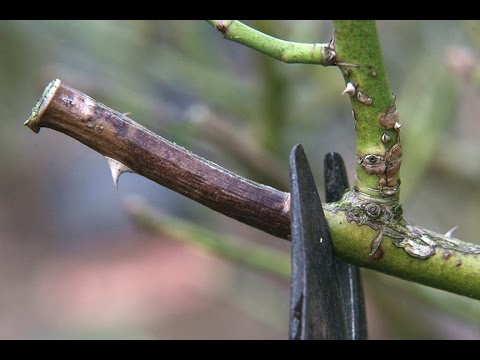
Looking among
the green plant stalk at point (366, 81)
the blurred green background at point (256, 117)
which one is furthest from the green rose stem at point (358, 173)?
the blurred green background at point (256, 117)

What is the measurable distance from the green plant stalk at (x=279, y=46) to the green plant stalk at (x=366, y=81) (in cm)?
1

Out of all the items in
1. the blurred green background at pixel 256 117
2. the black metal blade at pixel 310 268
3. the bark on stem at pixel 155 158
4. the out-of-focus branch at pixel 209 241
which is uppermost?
the blurred green background at pixel 256 117

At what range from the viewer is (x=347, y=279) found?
657mm

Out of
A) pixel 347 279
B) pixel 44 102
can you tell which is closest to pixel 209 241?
pixel 347 279

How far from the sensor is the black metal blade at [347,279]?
2.14 ft

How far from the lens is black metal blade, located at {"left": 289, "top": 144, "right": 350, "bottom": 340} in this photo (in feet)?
1.67

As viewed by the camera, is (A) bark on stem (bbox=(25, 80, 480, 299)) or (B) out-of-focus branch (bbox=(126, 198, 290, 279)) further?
(B) out-of-focus branch (bbox=(126, 198, 290, 279))

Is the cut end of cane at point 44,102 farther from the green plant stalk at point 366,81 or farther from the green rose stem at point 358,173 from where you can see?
the green plant stalk at point 366,81

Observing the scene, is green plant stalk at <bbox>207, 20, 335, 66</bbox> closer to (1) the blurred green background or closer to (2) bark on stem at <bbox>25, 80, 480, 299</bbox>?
(2) bark on stem at <bbox>25, 80, 480, 299</bbox>

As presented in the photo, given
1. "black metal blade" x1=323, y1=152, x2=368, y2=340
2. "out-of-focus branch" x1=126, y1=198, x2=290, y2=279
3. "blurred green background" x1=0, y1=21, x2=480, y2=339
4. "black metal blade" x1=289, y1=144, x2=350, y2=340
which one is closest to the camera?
"black metal blade" x1=289, y1=144, x2=350, y2=340


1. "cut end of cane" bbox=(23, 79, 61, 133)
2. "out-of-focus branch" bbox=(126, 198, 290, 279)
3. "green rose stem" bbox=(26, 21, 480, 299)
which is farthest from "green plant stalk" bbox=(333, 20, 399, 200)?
"out-of-focus branch" bbox=(126, 198, 290, 279)

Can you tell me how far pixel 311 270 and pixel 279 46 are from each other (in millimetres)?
188

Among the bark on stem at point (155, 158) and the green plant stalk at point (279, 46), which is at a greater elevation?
the green plant stalk at point (279, 46)

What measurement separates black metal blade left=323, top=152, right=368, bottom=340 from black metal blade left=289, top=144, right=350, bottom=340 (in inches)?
2.3
